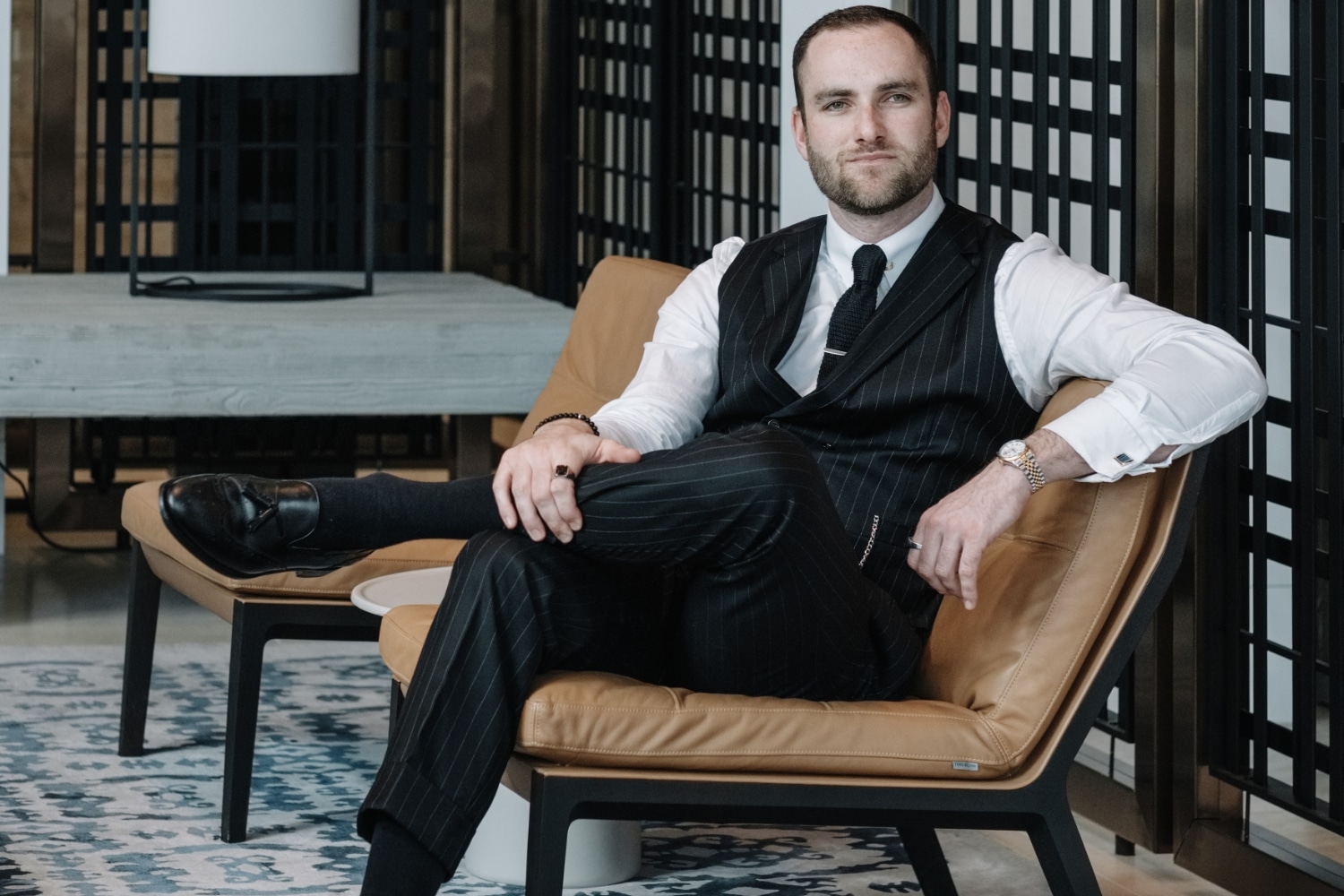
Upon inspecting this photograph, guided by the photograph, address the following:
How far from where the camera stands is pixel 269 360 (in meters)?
4.27

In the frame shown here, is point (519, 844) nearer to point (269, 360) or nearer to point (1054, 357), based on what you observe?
point (1054, 357)

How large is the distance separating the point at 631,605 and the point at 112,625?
8.70ft

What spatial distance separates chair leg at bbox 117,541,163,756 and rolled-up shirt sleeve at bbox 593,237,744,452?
1.14m

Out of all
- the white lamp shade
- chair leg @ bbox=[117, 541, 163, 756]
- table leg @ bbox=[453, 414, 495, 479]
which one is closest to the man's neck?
chair leg @ bbox=[117, 541, 163, 756]

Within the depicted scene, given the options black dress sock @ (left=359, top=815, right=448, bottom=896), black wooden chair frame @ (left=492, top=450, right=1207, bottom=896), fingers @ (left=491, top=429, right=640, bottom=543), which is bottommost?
black dress sock @ (left=359, top=815, right=448, bottom=896)

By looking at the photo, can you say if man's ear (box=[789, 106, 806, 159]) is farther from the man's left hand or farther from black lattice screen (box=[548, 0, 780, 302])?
black lattice screen (box=[548, 0, 780, 302])

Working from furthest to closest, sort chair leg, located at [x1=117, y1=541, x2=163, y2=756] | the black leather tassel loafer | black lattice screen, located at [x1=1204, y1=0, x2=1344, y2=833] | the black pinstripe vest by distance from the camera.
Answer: chair leg, located at [x1=117, y1=541, x2=163, y2=756] → black lattice screen, located at [x1=1204, y1=0, x2=1344, y2=833] → the black pinstripe vest → the black leather tassel loafer

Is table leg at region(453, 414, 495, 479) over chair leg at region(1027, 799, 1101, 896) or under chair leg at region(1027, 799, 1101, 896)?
over

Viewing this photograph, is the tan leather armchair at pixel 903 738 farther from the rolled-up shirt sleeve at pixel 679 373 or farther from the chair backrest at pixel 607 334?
the chair backrest at pixel 607 334

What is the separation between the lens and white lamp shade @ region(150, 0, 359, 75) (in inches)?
173

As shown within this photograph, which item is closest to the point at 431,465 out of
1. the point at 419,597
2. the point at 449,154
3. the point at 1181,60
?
the point at 449,154

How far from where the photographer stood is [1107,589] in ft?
6.85

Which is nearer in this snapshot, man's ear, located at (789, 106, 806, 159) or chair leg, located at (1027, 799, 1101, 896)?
chair leg, located at (1027, 799, 1101, 896)

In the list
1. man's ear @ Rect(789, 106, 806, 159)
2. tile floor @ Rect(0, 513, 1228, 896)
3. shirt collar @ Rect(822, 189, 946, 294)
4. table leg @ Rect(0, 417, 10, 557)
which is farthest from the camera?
table leg @ Rect(0, 417, 10, 557)
